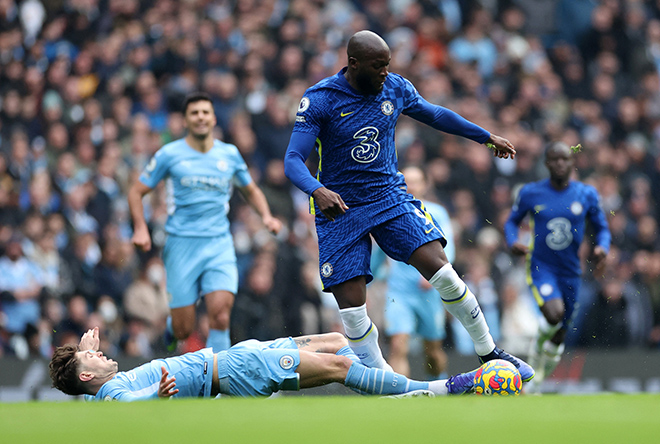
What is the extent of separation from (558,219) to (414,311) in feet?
5.69

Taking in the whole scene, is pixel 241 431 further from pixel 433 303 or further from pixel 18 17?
pixel 18 17

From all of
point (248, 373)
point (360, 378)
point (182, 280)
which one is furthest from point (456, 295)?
point (182, 280)

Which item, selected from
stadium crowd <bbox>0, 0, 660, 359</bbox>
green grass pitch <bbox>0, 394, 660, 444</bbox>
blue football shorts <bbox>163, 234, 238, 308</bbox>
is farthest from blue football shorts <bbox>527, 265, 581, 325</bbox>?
green grass pitch <bbox>0, 394, 660, 444</bbox>

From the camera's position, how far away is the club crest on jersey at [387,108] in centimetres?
647

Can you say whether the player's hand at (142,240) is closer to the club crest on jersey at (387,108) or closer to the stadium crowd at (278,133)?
the stadium crowd at (278,133)

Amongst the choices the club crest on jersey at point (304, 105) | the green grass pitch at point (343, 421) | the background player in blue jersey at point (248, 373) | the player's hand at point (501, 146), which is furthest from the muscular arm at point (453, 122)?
the green grass pitch at point (343, 421)

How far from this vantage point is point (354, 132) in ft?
21.0

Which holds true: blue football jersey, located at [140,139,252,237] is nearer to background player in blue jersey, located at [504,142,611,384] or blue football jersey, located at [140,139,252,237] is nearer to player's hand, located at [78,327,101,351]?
player's hand, located at [78,327,101,351]

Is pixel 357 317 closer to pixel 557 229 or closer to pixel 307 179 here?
pixel 307 179

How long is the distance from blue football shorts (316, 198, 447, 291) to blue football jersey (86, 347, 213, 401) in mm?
1020

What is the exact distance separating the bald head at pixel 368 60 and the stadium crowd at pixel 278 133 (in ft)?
17.4

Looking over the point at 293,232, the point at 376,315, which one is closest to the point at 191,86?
the point at 293,232

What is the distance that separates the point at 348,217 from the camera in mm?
6512

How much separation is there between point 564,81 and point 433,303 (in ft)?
21.5
